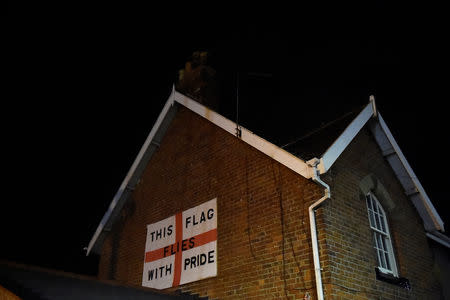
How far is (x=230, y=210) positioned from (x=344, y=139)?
298 centimetres

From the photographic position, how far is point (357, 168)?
30.4 ft

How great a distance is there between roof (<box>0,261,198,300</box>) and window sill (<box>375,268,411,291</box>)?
4.28 metres

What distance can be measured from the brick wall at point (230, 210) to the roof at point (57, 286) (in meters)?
1.75

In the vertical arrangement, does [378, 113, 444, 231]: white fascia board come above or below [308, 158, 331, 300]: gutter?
above

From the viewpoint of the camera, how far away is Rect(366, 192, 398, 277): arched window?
8.93 meters

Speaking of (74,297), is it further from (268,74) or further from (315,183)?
(268,74)

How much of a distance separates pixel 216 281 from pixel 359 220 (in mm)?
3337

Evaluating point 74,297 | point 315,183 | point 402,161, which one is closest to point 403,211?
point 402,161

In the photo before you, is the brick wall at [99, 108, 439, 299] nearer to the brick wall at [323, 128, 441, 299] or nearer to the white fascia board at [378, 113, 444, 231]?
the brick wall at [323, 128, 441, 299]

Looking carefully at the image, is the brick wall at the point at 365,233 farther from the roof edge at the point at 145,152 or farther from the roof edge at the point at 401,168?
the roof edge at the point at 145,152

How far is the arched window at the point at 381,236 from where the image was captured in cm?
893

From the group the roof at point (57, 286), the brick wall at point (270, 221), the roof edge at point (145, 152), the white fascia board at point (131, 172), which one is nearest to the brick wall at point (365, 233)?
the brick wall at point (270, 221)

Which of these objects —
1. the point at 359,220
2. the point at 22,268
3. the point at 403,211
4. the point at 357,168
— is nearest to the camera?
the point at 22,268

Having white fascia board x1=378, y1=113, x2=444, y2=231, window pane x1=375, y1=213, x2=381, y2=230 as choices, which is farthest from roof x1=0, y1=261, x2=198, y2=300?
white fascia board x1=378, y1=113, x2=444, y2=231
